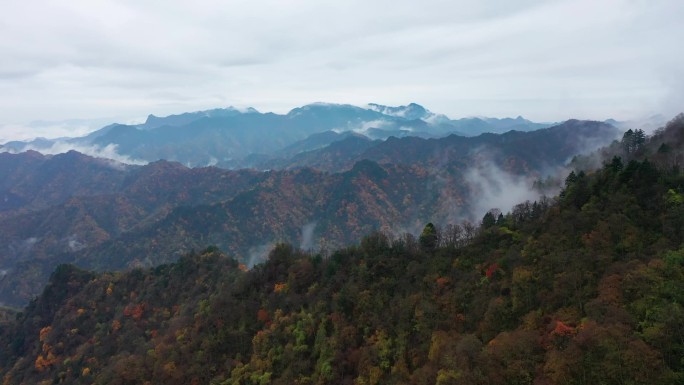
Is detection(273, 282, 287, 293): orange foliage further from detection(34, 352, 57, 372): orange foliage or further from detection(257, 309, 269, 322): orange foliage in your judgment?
detection(34, 352, 57, 372): orange foliage

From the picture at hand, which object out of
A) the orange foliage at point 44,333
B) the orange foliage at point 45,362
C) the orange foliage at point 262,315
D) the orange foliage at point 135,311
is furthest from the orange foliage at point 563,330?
the orange foliage at point 44,333

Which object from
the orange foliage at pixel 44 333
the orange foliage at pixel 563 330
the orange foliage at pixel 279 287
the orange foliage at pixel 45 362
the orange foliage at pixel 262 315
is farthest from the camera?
the orange foliage at pixel 44 333

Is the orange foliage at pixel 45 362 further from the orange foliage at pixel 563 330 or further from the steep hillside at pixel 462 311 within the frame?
the orange foliage at pixel 563 330

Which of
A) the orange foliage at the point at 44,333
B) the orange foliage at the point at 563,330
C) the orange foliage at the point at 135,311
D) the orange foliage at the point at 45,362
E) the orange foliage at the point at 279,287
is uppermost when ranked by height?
the orange foliage at the point at 563,330

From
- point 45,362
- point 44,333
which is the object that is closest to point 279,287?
point 45,362

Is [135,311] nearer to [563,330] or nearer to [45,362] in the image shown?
[45,362]

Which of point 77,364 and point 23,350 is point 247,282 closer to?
point 77,364

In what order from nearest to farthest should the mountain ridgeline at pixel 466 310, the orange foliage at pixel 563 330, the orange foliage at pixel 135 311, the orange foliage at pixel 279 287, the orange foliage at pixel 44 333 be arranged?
the mountain ridgeline at pixel 466 310, the orange foliage at pixel 563 330, the orange foliage at pixel 279 287, the orange foliage at pixel 135 311, the orange foliage at pixel 44 333
